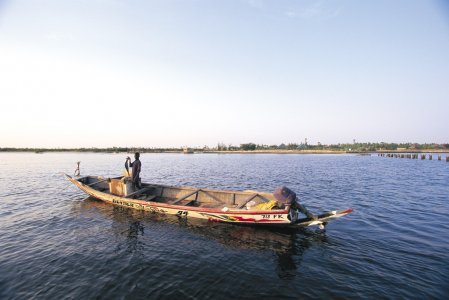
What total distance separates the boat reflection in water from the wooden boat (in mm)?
487

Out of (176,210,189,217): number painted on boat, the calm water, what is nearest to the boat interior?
(176,210,189,217): number painted on boat

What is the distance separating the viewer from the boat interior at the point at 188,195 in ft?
50.9

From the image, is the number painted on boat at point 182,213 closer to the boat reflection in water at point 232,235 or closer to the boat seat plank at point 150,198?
the boat reflection in water at point 232,235

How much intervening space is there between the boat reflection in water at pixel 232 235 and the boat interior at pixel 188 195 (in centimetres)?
157

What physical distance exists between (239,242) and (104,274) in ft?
19.8

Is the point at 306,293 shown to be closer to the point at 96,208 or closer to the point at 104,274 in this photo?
the point at 104,274

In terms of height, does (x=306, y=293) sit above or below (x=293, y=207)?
below

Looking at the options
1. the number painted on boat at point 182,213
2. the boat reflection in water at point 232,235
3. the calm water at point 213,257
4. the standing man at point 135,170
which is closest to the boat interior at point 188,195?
the standing man at point 135,170

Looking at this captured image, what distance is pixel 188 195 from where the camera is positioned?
16.5 meters

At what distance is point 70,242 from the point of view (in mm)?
11492

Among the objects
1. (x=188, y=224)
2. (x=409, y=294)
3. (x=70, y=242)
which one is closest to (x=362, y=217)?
(x=409, y=294)

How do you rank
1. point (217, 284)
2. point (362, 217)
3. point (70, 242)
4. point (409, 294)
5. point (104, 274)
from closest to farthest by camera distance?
point (409, 294), point (217, 284), point (104, 274), point (70, 242), point (362, 217)

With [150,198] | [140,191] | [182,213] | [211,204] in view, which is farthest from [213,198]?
[140,191]

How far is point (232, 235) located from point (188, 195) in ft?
17.4
